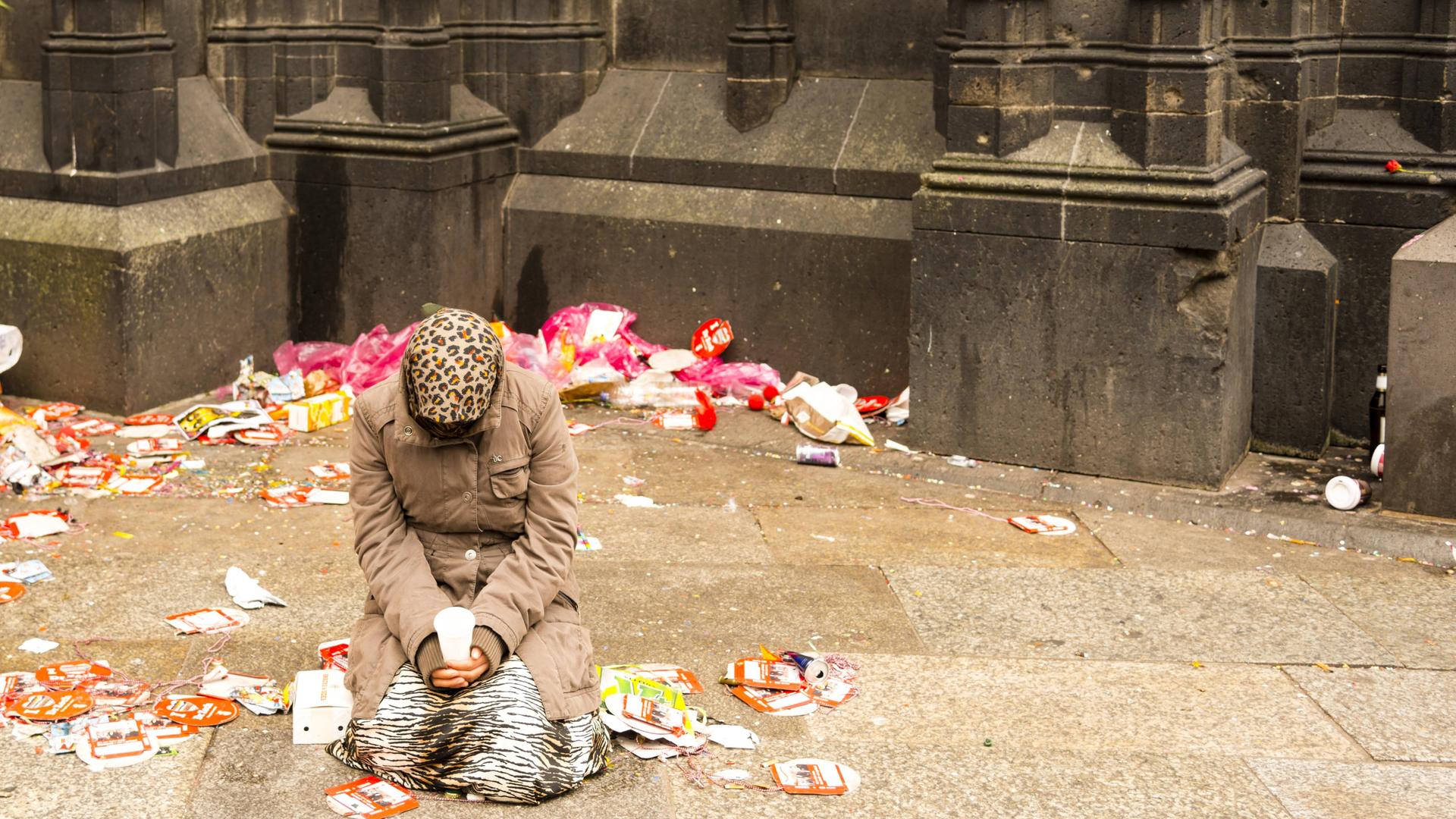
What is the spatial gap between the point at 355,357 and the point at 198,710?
4182mm

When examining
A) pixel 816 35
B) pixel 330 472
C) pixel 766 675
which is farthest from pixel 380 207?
pixel 766 675

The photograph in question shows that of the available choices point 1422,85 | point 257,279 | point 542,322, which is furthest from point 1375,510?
point 257,279

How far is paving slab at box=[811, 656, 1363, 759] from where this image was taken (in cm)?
496

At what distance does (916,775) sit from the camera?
15.5ft

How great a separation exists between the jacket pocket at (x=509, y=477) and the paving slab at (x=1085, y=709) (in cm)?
115

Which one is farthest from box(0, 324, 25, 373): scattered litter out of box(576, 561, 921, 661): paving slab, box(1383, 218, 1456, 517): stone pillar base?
box(1383, 218, 1456, 517): stone pillar base

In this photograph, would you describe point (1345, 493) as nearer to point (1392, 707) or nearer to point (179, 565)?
point (1392, 707)

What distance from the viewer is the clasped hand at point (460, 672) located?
4.51m

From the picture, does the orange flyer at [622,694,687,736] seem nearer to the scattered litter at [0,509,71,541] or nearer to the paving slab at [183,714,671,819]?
the paving slab at [183,714,671,819]

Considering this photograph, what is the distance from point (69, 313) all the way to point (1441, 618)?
6300 mm

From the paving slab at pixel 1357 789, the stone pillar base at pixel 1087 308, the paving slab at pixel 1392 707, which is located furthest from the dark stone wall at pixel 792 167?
the paving slab at pixel 1357 789

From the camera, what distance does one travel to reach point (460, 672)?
4512 millimetres

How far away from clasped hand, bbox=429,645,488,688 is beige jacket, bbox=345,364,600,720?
0.03m

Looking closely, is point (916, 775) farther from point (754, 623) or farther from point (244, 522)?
point (244, 522)
